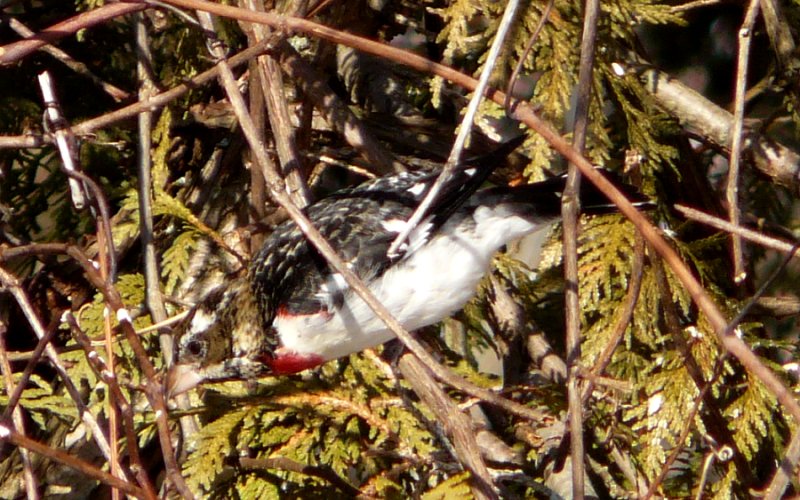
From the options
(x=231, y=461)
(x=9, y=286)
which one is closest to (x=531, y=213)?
(x=231, y=461)

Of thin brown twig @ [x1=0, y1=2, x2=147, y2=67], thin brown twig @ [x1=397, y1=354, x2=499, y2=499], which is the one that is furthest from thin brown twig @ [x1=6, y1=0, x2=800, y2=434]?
thin brown twig @ [x1=397, y1=354, x2=499, y2=499]

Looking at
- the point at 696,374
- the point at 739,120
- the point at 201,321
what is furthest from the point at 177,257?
the point at 739,120

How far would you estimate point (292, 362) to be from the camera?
2416 millimetres

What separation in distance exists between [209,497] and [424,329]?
0.70 metres

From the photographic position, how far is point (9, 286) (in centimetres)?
196

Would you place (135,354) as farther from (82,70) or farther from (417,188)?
(82,70)

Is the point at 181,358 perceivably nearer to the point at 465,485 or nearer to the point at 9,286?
the point at 9,286

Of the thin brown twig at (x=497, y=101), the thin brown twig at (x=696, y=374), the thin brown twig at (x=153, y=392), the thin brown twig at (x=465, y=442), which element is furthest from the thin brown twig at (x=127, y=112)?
the thin brown twig at (x=696, y=374)

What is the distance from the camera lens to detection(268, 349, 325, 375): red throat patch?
2383 millimetres

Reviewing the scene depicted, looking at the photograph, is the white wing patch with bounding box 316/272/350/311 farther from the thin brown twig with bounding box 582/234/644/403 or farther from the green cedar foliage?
the thin brown twig with bounding box 582/234/644/403

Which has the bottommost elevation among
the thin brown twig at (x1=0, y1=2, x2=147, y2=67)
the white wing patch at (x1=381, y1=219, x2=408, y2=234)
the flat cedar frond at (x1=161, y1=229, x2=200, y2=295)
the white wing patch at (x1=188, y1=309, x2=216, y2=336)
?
the white wing patch at (x1=188, y1=309, x2=216, y2=336)

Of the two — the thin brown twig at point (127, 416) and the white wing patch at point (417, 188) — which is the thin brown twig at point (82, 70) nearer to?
the white wing patch at point (417, 188)

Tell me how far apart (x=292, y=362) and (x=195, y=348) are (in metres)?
0.21

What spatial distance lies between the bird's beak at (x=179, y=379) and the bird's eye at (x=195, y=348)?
3cm
